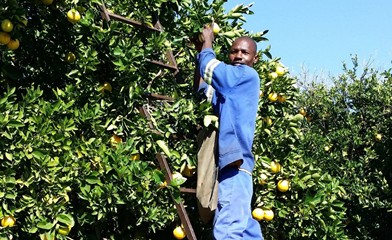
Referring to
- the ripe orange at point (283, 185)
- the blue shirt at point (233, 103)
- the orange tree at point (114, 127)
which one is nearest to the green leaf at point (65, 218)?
the orange tree at point (114, 127)

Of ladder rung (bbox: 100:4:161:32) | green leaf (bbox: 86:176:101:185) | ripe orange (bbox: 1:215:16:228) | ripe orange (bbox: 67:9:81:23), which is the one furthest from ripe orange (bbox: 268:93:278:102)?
ripe orange (bbox: 1:215:16:228)

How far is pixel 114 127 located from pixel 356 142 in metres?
4.07

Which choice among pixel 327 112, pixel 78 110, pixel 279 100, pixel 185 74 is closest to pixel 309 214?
pixel 279 100

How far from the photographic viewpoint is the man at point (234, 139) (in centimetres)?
352

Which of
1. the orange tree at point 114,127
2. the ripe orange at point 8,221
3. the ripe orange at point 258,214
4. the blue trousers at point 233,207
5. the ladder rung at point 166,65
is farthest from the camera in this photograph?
the ripe orange at point 258,214

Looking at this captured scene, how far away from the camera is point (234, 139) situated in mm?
3615

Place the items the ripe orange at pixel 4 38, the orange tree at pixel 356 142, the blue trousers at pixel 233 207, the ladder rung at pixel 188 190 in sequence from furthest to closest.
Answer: the orange tree at pixel 356 142 < the ladder rung at pixel 188 190 < the blue trousers at pixel 233 207 < the ripe orange at pixel 4 38

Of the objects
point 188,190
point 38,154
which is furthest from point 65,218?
point 188,190

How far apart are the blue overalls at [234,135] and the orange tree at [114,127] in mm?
193

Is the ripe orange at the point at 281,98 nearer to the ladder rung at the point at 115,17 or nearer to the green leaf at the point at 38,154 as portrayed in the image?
the ladder rung at the point at 115,17

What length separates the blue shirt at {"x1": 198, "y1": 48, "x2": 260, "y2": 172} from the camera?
3584mm

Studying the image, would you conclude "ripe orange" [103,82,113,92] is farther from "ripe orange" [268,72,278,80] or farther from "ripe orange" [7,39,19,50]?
"ripe orange" [268,72,278,80]

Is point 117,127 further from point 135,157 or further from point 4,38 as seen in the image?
point 4,38

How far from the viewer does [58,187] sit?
320 cm
